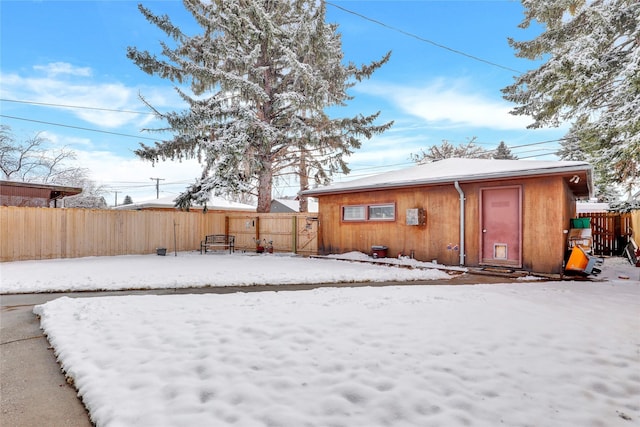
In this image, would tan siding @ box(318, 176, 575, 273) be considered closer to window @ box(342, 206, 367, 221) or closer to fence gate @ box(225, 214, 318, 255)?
window @ box(342, 206, 367, 221)

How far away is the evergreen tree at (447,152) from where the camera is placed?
30.9 metres

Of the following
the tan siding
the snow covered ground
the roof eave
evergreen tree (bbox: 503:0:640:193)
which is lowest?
the snow covered ground

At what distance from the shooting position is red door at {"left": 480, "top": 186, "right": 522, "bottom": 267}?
8477 mm

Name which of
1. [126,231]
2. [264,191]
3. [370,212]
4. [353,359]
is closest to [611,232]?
[370,212]

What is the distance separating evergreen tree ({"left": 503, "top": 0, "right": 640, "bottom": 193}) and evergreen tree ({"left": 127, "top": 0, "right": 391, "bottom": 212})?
8059mm

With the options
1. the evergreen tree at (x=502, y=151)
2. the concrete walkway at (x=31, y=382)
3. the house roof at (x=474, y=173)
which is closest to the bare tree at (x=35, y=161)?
the house roof at (x=474, y=173)

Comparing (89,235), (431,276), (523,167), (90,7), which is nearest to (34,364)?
(431,276)

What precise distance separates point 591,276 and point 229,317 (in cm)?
801

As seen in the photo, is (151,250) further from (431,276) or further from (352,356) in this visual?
(352,356)

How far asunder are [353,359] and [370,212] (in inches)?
339

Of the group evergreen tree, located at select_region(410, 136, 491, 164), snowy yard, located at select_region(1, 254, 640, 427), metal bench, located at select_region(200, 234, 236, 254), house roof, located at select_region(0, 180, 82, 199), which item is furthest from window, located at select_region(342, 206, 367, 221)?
evergreen tree, located at select_region(410, 136, 491, 164)

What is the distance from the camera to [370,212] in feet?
36.8

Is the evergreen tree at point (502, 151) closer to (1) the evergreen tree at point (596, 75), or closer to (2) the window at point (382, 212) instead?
(1) the evergreen tree at point (596, 75)

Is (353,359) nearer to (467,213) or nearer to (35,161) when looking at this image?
(467,213)
